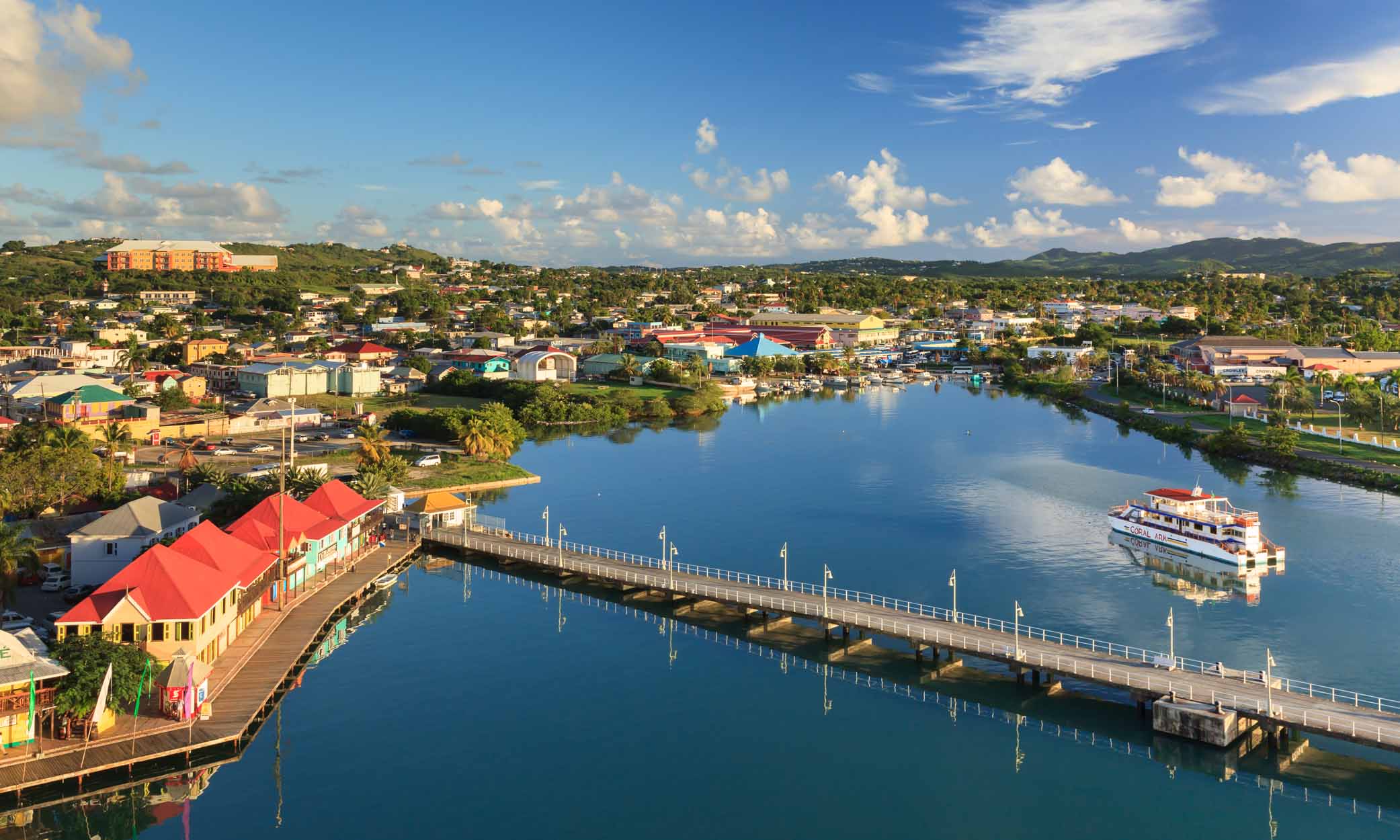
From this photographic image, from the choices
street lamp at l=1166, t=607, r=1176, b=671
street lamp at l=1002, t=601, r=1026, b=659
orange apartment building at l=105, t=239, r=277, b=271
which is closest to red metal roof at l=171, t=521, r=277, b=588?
street lamp at l=1002, t=601, r=1026, b=659

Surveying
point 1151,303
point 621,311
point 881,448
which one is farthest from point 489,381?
point 1151,303

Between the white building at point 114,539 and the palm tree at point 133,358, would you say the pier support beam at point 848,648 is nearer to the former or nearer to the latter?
the white building at point 114,539

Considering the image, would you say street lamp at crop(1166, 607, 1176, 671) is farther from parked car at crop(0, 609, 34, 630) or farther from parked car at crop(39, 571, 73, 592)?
parked car at crop(39, 571, 73, 592)

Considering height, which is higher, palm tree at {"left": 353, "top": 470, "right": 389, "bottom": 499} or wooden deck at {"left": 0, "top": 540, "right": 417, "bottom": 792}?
palm tree at {"left": 353, "top": 470, "right": 389, "bottom": 499}

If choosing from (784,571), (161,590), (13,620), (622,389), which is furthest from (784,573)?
(622,389)

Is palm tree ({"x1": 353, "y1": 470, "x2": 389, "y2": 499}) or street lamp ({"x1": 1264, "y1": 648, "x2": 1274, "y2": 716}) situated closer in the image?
street lamp ({"x1": 1264, "y1": 648, "x2": 1274, "y2": 716})

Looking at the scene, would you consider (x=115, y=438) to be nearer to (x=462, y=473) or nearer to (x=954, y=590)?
(x=462, y=473)

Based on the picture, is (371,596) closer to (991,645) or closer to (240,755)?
(240,755)
